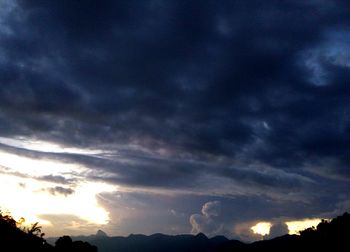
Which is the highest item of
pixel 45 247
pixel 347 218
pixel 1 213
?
pixel 347 218

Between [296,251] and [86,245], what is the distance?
8754 cm

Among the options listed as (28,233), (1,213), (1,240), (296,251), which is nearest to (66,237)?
(1,213)

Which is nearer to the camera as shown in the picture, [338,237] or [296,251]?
[338,237]

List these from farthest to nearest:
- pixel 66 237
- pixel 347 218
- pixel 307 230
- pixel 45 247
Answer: pixel 307 230
pixel 347 218
pixel 66 237
pixel 45 247

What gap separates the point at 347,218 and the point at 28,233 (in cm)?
12506

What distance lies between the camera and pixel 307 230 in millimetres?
173500

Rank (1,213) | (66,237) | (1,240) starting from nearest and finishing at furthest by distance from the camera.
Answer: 1. (1,240)
2. (1,213)
3. (66,237)

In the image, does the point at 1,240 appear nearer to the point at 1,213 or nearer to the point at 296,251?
the point at 1,213

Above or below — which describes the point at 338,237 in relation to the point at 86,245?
above

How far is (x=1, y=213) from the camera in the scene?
379 ft

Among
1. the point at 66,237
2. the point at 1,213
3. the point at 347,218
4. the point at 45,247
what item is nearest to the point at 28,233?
the point at 45,247

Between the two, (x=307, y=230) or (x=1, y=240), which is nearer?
(x=1, y=240)

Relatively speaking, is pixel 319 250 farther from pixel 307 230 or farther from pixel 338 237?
pixel 307 230

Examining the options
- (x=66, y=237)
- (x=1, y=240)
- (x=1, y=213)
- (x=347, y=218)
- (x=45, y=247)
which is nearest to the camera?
(x=1, y=240)
